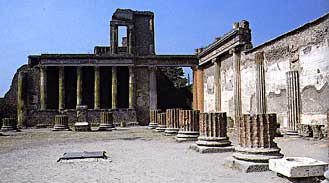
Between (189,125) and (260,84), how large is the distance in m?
6.39

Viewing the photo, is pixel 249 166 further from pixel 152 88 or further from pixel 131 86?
pixel 152 88

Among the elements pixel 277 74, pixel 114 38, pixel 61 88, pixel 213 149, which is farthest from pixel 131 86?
pixel 213 149

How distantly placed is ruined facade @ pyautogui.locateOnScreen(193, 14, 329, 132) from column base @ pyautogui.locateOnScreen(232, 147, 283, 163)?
4.28 feet

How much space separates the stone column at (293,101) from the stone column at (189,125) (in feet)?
12.7

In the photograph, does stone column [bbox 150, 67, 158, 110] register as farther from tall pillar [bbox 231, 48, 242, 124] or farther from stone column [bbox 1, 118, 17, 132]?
stone column [bbox 1, 118, 17, 132]

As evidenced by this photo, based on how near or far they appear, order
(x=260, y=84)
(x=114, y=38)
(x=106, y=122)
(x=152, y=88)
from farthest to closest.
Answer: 1. (x=114, y=38)
2. (x=152, y=88)
3. (x=106, y=122)
4. (x=260, y=84)

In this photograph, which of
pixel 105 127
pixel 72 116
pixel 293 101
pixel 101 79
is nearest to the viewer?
pixel 293 101

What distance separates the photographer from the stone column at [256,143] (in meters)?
5.85

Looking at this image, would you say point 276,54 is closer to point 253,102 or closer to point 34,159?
point 253,102

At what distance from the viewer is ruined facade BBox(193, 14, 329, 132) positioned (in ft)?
38.9

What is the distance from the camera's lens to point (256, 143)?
20.2ft

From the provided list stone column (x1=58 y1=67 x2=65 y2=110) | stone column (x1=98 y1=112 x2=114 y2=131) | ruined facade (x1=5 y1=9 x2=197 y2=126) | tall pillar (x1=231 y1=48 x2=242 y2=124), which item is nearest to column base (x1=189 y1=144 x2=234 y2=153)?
tall pillar (x1=231 y1=48 x2=242 y2=124)

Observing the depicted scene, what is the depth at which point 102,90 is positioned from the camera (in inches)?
1164

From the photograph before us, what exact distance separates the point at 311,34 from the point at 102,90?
2061 cm
